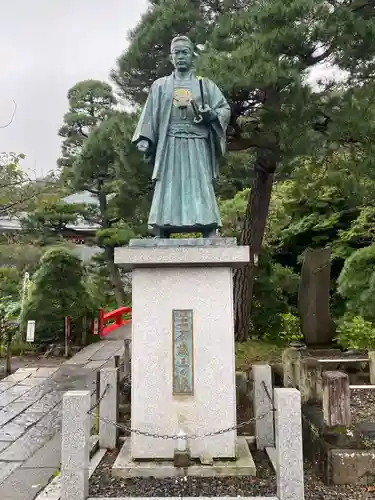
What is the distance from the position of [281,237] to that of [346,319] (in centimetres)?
514

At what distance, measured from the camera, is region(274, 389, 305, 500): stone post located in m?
3.37

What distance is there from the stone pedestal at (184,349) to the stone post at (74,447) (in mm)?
922

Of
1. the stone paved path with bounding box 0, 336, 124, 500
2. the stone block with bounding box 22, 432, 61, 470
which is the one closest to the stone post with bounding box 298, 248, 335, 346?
the stone paved path with bounding box 0, 336, 124, 500

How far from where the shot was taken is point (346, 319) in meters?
9.98

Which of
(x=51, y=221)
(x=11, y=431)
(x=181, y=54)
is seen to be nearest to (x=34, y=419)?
(x=11, y=431)

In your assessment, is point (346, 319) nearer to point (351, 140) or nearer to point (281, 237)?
point (351, 140)

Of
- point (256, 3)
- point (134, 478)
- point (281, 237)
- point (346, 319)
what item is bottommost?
point (134, 478)

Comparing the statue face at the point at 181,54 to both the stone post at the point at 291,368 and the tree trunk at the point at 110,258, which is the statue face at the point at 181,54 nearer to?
the stone post at the point at 291,368

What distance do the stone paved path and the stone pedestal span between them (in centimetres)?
111

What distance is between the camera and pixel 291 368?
609 cm

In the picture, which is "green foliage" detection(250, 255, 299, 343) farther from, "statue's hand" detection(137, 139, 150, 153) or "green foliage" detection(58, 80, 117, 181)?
"green foliage" detection(58, 80, 117, 181)

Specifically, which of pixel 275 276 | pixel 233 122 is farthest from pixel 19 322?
pixel 233 122

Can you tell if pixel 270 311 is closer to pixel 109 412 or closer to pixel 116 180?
pixel 116 180

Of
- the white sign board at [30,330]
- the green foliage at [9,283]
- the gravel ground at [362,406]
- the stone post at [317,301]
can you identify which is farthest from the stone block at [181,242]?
the green foliage at [9,283]
